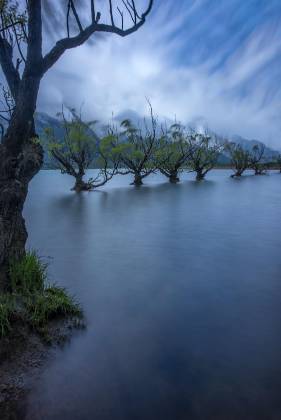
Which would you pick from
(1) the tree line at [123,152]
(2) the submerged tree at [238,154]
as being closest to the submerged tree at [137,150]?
(1) the tree line at [123,152]

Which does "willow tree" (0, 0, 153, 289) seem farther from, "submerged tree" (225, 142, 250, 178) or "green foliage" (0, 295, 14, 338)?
"submerged tree" (225, 142, 250, 178)

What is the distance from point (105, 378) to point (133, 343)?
31.6 inches

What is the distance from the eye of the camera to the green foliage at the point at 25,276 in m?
4.65

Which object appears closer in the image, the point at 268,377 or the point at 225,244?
the point at 268,377

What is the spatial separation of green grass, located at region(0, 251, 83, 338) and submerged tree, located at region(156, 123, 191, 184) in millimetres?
35680

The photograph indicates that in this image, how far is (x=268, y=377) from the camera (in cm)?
340

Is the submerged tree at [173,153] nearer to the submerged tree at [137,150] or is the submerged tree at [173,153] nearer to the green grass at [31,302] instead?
→ the submerged tree at [137,150]

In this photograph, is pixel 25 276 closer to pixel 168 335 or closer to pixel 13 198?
pixel 13 198

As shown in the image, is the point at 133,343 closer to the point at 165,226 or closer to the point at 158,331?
the point at 158,331

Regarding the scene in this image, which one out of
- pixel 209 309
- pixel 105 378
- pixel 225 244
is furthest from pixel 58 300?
pixel 225 244

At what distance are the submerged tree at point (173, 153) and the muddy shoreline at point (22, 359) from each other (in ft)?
120

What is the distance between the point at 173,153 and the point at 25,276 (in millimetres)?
39112

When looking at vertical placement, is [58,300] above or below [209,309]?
above

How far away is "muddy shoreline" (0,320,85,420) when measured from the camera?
9.77ft
